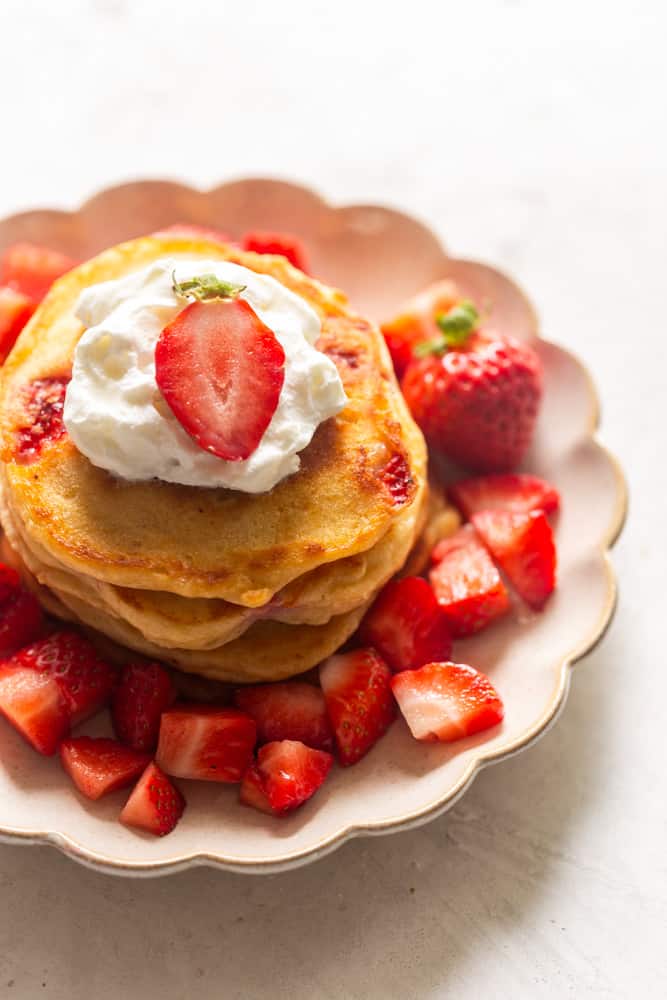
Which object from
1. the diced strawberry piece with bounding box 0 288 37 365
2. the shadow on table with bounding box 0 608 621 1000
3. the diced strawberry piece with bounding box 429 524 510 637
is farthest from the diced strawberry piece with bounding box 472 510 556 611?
the diced strawberry piece with bounding box 0 288 37 365

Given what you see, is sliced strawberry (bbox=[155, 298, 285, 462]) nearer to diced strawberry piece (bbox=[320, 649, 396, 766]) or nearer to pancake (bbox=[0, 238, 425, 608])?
pancake (bbox=[0, 238, 425, 608])

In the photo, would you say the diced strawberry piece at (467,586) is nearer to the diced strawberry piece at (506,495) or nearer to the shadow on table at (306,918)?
the diced strawberry piece at (506,495)

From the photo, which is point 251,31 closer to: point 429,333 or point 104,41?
point 104,41

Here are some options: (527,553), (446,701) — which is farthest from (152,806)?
(527,553)

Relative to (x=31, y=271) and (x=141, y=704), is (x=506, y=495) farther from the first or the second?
(x=31, y=271)

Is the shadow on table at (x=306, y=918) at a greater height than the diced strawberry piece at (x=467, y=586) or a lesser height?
lesser

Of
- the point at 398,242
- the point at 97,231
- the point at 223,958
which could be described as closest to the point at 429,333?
the point at 398,242

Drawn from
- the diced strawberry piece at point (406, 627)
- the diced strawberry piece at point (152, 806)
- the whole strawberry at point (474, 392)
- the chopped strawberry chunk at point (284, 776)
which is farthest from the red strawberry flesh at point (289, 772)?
the whole strawberry at point (474, 392)
